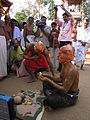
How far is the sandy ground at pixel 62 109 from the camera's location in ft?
8.03

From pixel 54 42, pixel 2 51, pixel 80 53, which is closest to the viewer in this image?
pixel 2 51

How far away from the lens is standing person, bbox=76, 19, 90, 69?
216 inches

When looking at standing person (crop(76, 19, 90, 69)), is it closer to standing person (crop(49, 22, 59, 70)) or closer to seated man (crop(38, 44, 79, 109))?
standing person (crop(49, 22, 59, 70))

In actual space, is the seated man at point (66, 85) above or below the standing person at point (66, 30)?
below

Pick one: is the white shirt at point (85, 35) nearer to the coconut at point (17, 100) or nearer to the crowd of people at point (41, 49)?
the crowd of people at point (41, 49)

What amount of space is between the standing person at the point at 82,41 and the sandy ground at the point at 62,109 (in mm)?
1032

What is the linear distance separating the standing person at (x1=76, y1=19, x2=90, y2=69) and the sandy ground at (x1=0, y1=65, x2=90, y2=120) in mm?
1032

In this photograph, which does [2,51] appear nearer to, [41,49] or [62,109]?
[41,49]

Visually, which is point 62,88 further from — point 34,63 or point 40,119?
point 34,63

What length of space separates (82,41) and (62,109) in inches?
133

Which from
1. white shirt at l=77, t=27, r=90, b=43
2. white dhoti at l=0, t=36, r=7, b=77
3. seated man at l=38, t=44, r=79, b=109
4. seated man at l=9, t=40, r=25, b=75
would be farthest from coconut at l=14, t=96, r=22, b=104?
white shirt at l=77, t=27, r=90, b=43

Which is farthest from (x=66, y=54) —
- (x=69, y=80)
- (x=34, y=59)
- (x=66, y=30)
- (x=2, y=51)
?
(x=66, y=30)

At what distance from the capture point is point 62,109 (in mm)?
2635

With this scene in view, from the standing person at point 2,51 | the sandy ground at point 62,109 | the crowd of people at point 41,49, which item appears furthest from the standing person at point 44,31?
the sandy ground at point 62,109
